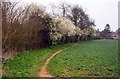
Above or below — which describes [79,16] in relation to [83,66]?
above

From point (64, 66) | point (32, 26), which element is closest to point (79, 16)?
point (32, 26)

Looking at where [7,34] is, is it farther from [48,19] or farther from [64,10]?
[64,10]

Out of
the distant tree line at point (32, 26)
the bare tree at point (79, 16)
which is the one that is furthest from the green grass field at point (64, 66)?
the bare tree at point (79, 16)

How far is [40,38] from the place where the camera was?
145ft

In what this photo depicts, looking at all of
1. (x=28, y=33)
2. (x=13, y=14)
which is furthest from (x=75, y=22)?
(x=13, y=14)

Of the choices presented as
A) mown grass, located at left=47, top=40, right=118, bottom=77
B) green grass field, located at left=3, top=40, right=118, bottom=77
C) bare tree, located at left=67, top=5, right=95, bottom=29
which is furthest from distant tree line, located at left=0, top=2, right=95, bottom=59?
mown grass, located at left=47, top=40, right=118, bottom=77

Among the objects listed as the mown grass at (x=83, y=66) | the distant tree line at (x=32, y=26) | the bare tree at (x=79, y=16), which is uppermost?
the bare tree at (x=79, y=16)

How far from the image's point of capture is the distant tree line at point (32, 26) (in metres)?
24.7

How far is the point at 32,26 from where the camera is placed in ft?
125

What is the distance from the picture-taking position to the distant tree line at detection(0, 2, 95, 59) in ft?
81.0

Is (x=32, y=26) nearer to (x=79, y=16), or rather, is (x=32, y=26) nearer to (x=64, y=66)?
(x=64, y=66)

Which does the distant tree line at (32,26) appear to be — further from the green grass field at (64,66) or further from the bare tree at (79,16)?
the green grass field at (64,66)

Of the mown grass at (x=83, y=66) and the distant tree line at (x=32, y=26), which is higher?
the distant tree line at (x=32, y=26)

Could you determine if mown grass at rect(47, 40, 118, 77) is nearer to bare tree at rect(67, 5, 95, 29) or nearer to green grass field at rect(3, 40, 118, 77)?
green grass field at rect(3, 40, 118, 77)
